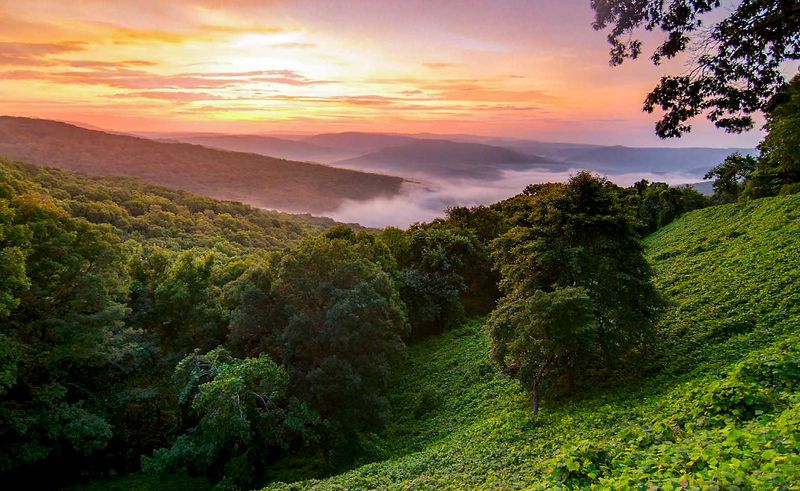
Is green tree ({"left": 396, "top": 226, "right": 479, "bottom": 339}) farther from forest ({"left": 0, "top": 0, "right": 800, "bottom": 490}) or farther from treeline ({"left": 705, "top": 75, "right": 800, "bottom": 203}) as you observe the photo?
treeline ({"left": 705, "top": 75, "right": 800, "bottom": 203})

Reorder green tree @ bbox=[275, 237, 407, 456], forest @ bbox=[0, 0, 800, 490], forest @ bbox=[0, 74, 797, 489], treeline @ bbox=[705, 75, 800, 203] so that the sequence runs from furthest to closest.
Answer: green tree @ bbox=[275, 237, 407, 456] → treeline @ bbox=[705, 75, 800, 203] → forest @ bbox=[0, 74, 797, 489] → forest @ bbox=[0, 0, 800, 490]

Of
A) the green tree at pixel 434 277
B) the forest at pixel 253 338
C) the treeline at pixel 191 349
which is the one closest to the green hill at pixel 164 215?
the green tree at pixel 434 277

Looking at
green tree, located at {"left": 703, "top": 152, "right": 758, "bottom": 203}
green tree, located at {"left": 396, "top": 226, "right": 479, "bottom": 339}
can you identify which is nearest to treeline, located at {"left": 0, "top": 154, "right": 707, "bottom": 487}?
green tree, located at {"left": 396, "top": 226, "right": 479, "bottom": 339}

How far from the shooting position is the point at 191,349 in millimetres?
28562

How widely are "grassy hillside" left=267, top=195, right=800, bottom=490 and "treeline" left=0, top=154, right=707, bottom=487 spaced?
3.04 metres

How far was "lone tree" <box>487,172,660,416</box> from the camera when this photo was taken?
52.1 feet

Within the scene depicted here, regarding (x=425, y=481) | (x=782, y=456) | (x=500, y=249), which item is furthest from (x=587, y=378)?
(x=782, y=456)

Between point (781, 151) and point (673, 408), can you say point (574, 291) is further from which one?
→ point (781, 151)

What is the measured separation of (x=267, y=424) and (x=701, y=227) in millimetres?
32896

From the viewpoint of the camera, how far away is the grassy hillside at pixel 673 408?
25.2 ft

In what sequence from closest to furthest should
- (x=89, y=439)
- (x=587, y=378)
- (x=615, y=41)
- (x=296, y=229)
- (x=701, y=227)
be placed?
(x=615, y=41), (x=587, y=378), (x=89, y=439), (x=701, y=227), (x=296, y=229)

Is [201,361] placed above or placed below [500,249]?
below

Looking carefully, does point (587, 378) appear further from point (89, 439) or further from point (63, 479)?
point (63, 479)

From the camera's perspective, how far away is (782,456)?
6.47 metres
